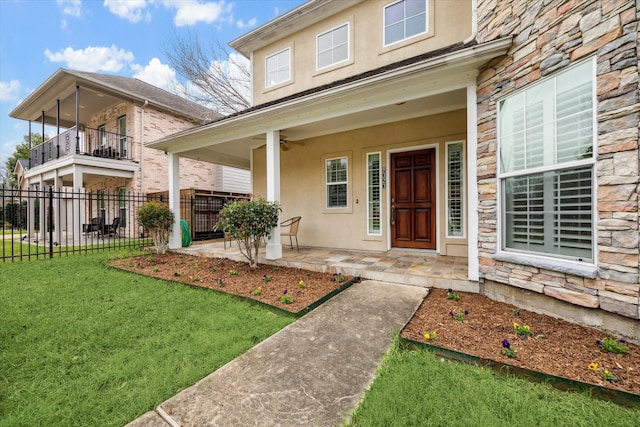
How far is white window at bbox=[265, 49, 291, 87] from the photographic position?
7664 millimetres

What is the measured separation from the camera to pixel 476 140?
12.2 feet

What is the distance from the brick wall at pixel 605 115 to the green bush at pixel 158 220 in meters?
7.57

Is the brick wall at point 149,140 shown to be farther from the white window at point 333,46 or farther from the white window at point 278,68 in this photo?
the white window at point 333,46

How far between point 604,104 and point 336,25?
6180 millimetres

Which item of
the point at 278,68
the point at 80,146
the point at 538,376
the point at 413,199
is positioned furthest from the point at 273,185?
the point at 80,146

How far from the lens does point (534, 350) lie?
2318 mm

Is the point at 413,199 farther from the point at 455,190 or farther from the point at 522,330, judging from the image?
the point at 522,330

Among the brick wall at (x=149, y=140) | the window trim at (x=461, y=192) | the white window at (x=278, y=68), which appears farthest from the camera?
the brick wall at (x=149, y=140)

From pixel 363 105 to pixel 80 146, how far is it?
12.7 meters

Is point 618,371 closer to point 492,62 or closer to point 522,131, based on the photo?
point 522,131

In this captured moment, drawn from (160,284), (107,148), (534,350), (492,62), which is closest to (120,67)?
(107,148)

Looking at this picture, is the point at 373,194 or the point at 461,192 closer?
the point at 461,192

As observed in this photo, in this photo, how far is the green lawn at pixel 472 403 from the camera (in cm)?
162

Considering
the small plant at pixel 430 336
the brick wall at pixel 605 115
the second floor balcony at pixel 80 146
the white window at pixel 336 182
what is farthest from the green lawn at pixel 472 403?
the second floor balcony at pixel 80 146
